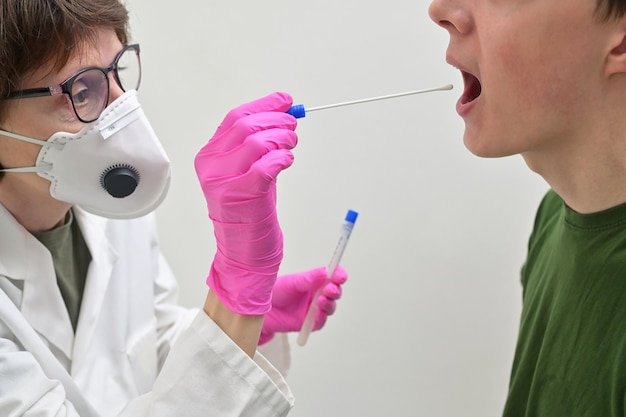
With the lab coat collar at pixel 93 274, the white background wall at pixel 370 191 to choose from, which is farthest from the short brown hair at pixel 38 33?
the white background wall at pixel 370 191

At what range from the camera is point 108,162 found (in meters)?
1.19

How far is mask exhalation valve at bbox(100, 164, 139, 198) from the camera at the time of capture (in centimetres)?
120

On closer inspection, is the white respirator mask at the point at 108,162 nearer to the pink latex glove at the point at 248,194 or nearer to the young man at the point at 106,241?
the young man at the point at 106,241

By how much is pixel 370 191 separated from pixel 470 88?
2.08 ft

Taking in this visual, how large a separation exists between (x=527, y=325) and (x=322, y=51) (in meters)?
0.87

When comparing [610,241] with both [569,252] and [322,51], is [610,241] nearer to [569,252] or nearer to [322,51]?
[569,252]

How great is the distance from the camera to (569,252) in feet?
3.42

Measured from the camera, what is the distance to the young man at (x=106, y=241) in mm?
1048

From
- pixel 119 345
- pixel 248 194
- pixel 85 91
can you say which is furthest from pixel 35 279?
pixel 248 194

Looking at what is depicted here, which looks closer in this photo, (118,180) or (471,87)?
(471,87)

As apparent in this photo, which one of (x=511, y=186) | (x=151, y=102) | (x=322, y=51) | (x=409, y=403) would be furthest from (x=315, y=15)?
(x=409, y=403)

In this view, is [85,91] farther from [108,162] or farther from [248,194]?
[248,194]

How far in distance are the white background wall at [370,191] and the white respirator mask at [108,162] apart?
492 mm

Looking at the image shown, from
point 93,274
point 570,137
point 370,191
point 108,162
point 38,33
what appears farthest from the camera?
point 370,191
